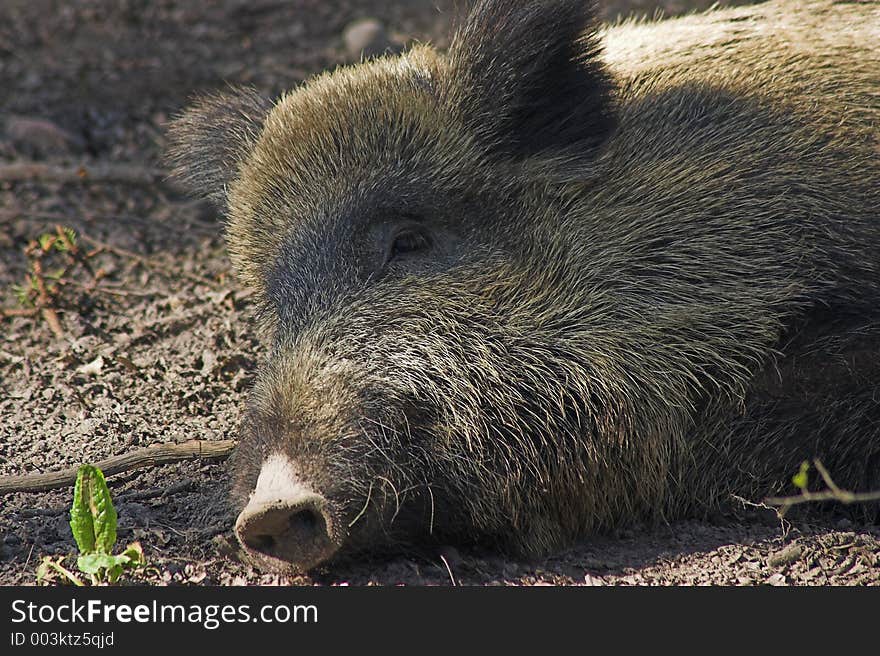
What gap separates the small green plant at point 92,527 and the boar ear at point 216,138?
4.90ft

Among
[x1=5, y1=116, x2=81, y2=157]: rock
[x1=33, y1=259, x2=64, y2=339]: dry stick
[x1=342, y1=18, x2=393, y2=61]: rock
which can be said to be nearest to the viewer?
[x1=33, y1=259, x2=64, y2=339]: dry stick

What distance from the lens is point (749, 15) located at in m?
5.11

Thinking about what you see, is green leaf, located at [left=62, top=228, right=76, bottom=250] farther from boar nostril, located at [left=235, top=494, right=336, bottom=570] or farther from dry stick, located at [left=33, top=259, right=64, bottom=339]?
boar nostril, located at [left=235, top=494, right=336, bottom=570]

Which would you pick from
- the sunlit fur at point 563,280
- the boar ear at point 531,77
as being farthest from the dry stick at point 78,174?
the boar ear at point 531,77

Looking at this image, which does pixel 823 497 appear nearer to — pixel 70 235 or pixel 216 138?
pixel 216 138

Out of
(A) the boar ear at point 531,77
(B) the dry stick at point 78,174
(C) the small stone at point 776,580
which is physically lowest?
(C) the small stone at point 776,580

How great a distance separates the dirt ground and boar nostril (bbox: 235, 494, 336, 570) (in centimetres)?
16

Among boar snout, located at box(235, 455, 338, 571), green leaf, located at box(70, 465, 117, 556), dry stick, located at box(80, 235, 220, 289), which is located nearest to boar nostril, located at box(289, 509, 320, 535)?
boar snout, located at box(235, 455, 338, 571)

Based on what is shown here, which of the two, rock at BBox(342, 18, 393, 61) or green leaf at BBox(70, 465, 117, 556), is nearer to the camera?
green leaf at BBox(70, 465, 117, 556)

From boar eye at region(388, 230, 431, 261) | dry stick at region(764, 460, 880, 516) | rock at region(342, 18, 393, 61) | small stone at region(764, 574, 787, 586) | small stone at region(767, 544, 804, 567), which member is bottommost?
small stone at region(764, 574, 787, 586)

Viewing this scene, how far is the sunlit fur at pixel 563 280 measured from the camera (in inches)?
148

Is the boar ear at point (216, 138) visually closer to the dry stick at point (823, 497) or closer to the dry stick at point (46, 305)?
the dry stick at point (46, 305)

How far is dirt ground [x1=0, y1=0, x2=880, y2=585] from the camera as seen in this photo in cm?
377

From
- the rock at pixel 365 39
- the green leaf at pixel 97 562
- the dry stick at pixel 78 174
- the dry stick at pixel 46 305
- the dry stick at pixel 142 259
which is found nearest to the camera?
the green leaf at pixel 97 562
